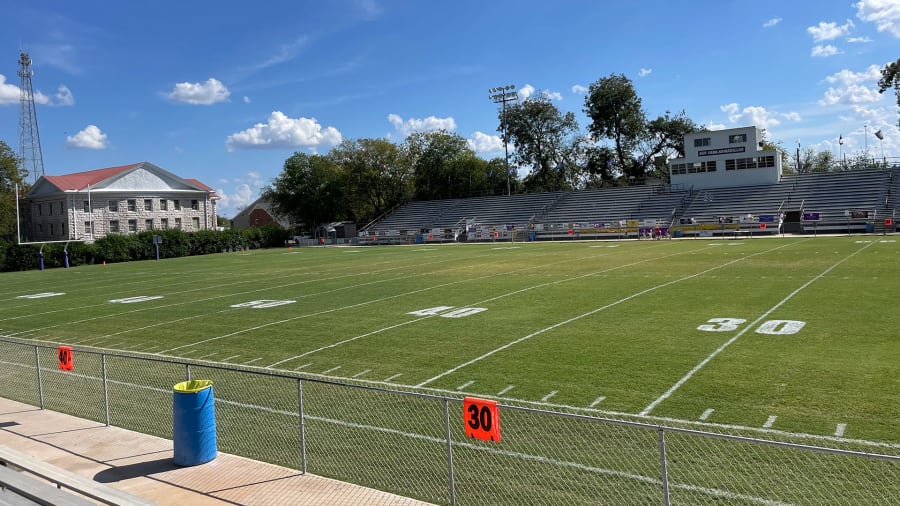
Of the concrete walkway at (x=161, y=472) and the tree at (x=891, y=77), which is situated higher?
the tree at (x=891, y=77)

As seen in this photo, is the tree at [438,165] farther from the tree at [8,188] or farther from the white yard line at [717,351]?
the white yard line at [717,351]

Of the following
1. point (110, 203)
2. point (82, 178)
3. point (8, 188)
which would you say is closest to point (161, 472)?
point (110, 203)

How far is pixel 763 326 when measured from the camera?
45.8 feet

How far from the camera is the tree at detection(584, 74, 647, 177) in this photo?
80438mm

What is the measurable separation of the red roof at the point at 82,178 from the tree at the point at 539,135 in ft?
151

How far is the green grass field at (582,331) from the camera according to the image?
926 centimetres

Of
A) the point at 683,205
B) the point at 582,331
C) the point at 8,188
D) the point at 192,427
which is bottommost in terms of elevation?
the point at 582,331

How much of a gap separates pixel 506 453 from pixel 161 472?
3.99 metres

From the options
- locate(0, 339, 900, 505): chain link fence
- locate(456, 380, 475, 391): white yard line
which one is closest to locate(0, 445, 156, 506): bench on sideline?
locate(0, 339, 900, 505): chain link fence

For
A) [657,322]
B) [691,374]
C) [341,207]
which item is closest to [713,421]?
[691,374]

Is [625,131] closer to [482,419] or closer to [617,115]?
[617,115]

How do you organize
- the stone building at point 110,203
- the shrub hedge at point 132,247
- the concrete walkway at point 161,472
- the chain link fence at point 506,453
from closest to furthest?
the chain link fence at point 506,453 → the concrete walkway at point 161,472 → the shrub hedge at point 132,247 → the stone building at point 110,203

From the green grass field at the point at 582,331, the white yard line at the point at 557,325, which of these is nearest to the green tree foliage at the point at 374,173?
the green grass field at the point at 582,331

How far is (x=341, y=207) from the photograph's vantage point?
87.1 metres
